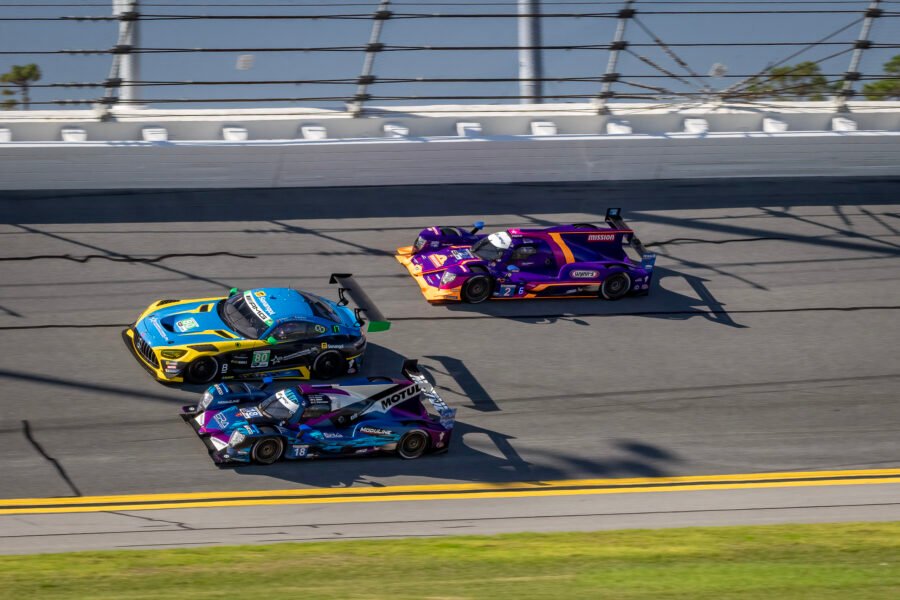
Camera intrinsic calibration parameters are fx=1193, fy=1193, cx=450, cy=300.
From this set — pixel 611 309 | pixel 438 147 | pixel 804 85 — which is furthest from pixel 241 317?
pixel 804 85

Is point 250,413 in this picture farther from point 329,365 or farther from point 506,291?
point 506,291

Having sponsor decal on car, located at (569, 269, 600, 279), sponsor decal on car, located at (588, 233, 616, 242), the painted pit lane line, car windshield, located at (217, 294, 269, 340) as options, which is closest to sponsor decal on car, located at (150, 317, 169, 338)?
car windshield, located at (217, 294, 269, 340)

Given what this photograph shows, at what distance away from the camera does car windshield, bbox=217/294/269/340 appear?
1373cm

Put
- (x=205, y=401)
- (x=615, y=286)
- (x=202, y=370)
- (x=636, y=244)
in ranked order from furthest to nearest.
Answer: (x=636, y=244) → (x=615, y=286) → (x=202, y=370) → (x=205, y=401)

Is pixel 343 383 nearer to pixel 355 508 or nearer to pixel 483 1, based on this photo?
pixel 355 508

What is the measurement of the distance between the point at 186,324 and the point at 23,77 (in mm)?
6696

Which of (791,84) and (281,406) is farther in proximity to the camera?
(791,84)

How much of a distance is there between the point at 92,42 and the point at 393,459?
9.49 metres

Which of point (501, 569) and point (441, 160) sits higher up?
point (441, 160)

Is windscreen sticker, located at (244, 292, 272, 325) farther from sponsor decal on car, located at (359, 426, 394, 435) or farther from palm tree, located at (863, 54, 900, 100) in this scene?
palm tree, located at (863, 54, 900, 100)

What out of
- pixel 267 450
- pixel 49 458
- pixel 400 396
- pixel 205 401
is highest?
pixel 400 396

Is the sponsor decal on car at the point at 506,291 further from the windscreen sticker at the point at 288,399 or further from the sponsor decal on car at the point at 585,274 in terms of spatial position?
the windscreen sticker at the point at 288,399

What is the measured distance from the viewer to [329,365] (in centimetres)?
1402

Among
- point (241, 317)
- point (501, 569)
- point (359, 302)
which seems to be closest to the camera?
point (501, 569)
